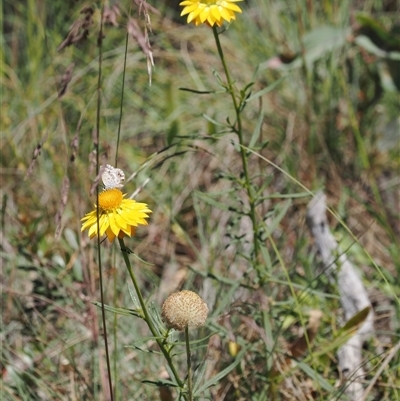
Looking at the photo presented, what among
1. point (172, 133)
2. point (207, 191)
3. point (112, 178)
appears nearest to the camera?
point (112, 178)

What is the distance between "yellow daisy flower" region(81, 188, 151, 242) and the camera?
112cm

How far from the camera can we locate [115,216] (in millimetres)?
1137

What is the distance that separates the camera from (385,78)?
240cm

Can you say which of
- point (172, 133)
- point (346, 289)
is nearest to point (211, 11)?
point (172, 133)

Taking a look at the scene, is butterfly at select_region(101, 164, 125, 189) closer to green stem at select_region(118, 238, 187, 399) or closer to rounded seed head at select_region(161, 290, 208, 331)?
green stem at select_region(118, 238, 187, 399)

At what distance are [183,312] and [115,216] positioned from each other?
189 millimetres

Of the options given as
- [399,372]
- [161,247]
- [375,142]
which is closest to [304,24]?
[375,142]

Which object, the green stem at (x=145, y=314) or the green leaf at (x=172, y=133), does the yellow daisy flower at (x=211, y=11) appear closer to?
the green leaf at (x=172, y=133)

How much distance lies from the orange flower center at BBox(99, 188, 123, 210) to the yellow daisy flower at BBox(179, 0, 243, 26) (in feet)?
1.18

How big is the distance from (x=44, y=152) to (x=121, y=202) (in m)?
1.46

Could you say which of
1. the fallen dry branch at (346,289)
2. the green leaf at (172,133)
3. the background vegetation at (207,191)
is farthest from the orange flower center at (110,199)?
the fallen dry branch at (346,289)

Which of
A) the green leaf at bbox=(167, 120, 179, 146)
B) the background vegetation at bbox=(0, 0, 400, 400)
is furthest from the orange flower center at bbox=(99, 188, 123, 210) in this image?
the green leaf at bbox=(167, 120, 179, 146)

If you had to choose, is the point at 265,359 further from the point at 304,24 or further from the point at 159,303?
the point at 304,24

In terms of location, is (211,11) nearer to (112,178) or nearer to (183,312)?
(112,178)
